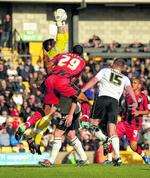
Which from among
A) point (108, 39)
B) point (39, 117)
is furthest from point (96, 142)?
point (108, 39)

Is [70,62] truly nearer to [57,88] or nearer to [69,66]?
→ [69,66]

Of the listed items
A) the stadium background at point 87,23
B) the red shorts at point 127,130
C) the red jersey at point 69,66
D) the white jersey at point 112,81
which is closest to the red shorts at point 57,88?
the red jersey at point 69,66

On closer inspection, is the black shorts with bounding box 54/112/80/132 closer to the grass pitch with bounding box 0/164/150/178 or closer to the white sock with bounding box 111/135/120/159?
the white sock with bounding box 111/135/120/159

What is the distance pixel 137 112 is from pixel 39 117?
12.4 feet

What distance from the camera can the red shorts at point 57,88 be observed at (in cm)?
1625

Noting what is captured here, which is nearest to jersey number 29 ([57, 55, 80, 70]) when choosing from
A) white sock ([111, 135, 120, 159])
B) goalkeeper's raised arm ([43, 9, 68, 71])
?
goalkeeper's raised arm ([43, 9, 68, 71])

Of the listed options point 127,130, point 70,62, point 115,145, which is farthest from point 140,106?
point 70,62

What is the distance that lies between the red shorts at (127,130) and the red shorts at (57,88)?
12.9 ft

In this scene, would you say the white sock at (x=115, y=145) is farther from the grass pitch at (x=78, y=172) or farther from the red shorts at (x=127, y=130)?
the red shorts at (x=127, y=130)

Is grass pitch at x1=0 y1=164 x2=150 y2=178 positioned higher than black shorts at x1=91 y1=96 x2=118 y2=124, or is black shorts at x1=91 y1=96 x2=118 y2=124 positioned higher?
black shorts at x1=91 y1=96 x2=118 y2=124

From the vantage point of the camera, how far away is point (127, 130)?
795 inches

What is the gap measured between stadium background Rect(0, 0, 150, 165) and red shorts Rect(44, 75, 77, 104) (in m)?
14.8

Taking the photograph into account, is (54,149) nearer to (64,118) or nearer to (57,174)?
(64,118)

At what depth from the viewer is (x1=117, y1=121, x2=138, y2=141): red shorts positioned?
20.1 m
